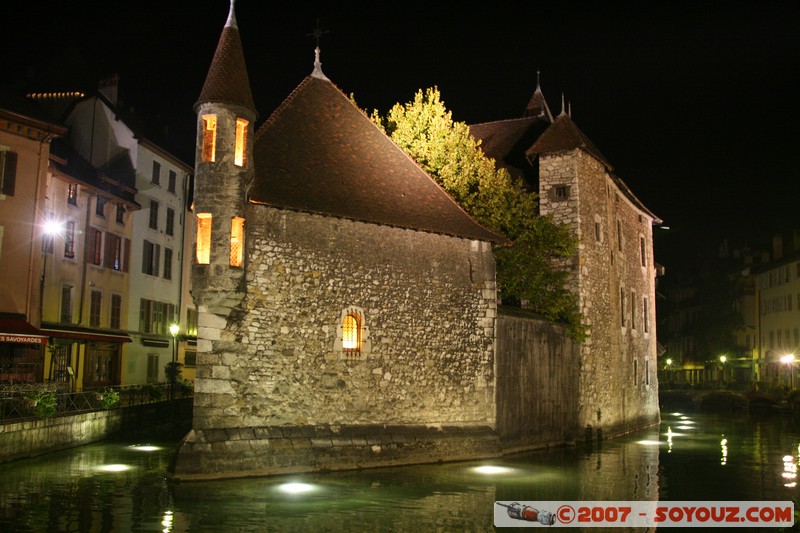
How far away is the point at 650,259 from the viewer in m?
35.8

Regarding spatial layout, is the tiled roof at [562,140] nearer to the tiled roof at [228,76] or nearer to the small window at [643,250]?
the small window at [643,250]

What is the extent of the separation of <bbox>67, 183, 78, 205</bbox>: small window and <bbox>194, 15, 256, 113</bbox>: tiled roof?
1409 centimetres

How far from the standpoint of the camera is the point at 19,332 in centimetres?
2320

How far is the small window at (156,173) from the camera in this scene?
3650 cm

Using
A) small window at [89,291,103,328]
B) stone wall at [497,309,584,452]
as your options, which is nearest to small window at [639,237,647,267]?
stone wall at [497,309,584,452]

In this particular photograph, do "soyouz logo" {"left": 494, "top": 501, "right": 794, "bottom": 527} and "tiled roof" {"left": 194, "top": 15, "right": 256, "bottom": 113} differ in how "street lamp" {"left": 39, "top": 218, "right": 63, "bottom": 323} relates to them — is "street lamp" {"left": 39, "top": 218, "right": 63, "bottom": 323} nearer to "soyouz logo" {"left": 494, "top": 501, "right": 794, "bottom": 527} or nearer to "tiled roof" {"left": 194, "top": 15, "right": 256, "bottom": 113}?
"tiled roof" {"left": 194, "top": 15, "right": 256, "bottom": 113}

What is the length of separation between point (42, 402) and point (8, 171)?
361 inches

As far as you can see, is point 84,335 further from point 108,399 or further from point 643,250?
point 643,250

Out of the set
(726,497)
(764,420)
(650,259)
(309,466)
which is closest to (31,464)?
(309,466)

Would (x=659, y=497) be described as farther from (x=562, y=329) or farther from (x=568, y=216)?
(x=568, y=216)

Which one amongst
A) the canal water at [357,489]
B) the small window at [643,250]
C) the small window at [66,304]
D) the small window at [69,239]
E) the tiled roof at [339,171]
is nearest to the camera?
the canal water at [357,489]

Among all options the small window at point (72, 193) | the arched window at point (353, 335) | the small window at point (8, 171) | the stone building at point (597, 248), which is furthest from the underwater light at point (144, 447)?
the stone building at point (597, 248)

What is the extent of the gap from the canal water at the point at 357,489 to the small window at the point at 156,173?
55.3 ft

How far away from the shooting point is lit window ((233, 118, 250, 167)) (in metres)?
17.8
